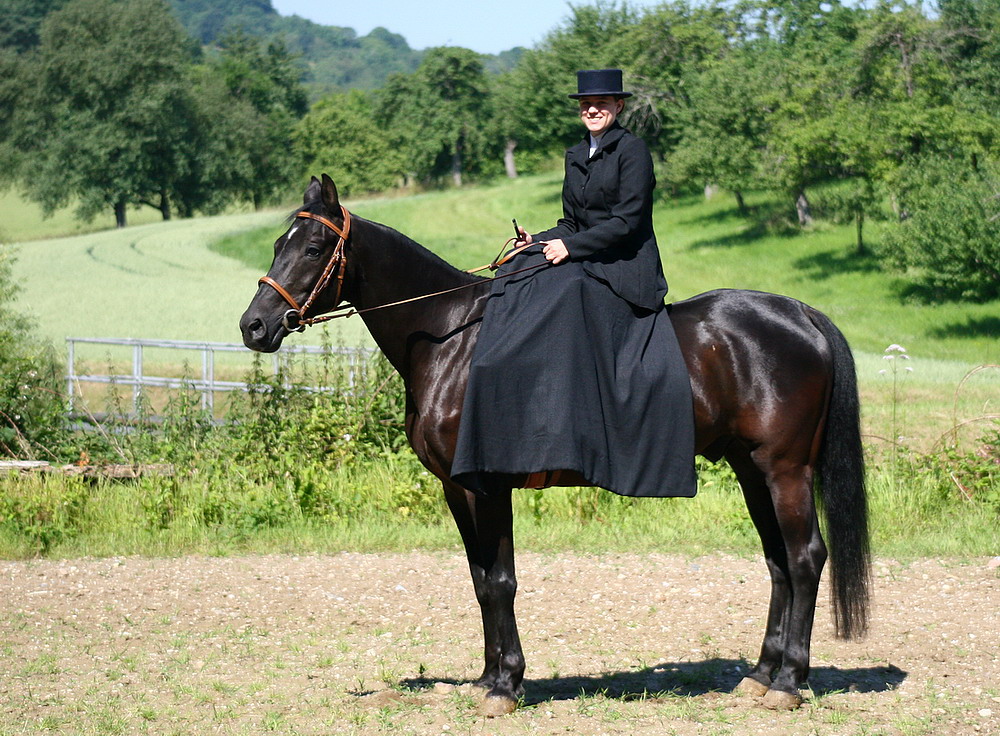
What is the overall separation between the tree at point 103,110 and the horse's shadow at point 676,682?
207 feet

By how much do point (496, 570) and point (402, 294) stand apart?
1.42 metres

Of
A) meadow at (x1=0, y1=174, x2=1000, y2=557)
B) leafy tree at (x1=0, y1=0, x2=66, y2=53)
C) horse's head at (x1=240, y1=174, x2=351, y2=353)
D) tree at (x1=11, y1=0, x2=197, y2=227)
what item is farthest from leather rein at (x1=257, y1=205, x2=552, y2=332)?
leafy tree at (x1=0, y1=0, x2=66, y2=53)

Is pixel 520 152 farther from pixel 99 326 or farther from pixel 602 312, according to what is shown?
pixel 602 312

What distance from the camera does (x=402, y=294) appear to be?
17.4 feet

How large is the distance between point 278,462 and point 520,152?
2904 inches

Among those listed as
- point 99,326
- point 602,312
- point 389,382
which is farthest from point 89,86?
point 602,312

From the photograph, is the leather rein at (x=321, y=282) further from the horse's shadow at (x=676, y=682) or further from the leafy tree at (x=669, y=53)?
the leafy tree at (x=669, y=53)

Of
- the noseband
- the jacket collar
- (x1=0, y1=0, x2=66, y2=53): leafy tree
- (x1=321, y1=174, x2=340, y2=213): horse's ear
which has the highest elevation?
(x1=0, y1=0, x2=66, y2=53): leafy tree

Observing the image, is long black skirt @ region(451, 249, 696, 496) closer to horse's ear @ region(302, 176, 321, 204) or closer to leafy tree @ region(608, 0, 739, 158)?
horse's ear @ region(302, 176, 321, 204)

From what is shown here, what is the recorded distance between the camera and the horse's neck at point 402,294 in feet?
17.2

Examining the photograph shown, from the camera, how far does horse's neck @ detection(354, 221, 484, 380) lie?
5250mm

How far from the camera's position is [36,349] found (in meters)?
13.6

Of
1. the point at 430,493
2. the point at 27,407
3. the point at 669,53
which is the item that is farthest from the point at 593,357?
the point at 669,53

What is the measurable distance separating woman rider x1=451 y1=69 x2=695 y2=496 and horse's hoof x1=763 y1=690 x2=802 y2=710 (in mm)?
1122
